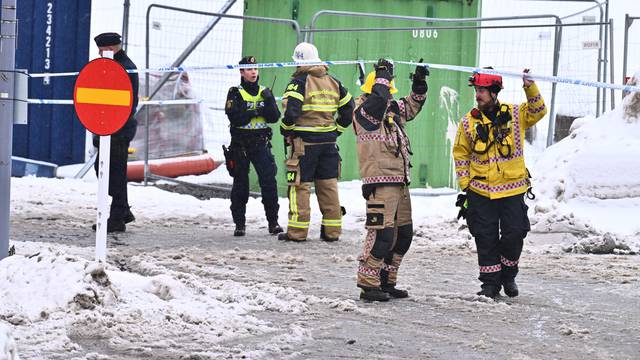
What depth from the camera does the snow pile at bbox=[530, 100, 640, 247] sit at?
1289 cm

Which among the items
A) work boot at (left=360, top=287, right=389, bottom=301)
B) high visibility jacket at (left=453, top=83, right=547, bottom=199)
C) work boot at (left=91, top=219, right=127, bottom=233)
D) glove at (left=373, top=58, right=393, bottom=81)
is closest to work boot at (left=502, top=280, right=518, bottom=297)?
high visibility jacket at (left=453, top=83, right=547, bottom=199)

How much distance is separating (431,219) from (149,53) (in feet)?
17.8

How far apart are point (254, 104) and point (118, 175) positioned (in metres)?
1.61

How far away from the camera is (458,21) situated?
53.1 feet

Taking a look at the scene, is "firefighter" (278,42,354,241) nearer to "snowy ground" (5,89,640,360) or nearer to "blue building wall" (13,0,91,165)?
"snowy ground" (5,89,640,360)

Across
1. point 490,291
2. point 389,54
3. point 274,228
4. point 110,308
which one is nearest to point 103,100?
point 110,308

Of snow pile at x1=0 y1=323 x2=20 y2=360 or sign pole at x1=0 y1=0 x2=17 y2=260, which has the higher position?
sign pole at x1=0 y1=0 x2=17 y2=260

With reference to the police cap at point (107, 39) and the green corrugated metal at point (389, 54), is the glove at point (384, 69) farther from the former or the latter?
the green corrugated metal at point (389, 54)

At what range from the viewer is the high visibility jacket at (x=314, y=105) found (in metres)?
12.1

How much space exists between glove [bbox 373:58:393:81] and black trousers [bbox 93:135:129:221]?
4298mm

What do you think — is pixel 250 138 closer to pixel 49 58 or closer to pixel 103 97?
pixel 103 97

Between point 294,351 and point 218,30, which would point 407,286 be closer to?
point 294,351

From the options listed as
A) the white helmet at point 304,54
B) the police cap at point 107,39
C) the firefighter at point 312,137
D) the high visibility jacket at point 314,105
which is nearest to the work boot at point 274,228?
the firefighter at point 312,137

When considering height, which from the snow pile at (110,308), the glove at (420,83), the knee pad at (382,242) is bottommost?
the snow pile at (110,308)
